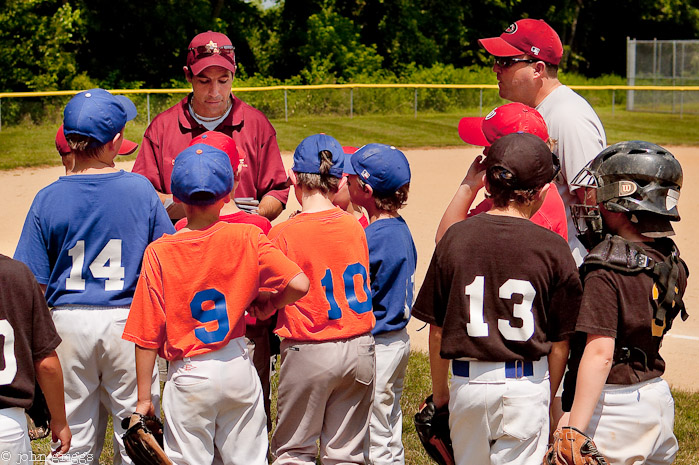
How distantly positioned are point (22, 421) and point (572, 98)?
314 cm

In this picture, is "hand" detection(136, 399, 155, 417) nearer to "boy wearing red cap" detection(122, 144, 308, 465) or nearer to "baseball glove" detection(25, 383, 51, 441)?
"boy wearing red cap" detection(122, 144, 308, 465)

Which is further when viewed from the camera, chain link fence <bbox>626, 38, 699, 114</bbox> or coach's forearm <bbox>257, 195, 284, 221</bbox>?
chain link fence <bbox>626, 38, 699, 114</bbox>

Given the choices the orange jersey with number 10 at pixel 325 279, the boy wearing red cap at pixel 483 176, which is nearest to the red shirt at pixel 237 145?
the orange jersey with number 10 at pixel 325 279

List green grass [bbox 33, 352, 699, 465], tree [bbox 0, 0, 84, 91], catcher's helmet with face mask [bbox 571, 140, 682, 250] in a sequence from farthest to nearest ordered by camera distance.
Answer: tree [bbox 0, 0, 84, 91], green grass [bbox 33, 352, 699, 465], catcher's helmet with face mask [bbox 571, 140, 682, 250]

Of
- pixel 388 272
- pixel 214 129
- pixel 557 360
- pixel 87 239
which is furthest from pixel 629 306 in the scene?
pixel 214 129

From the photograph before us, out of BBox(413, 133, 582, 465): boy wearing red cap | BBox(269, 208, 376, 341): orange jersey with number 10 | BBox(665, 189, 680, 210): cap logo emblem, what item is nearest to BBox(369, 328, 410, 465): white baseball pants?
BBox(269, 208, 376, 341): orange jersey with number 10

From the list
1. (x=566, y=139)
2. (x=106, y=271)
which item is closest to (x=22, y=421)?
(x=106, y=271)

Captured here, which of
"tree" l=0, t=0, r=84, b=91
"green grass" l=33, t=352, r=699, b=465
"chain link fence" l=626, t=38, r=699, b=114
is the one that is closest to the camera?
"green grass" l=33, t=352, r=699, b=465

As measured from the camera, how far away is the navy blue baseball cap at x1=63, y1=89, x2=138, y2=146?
4113mm

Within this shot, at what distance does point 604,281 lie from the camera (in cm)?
322

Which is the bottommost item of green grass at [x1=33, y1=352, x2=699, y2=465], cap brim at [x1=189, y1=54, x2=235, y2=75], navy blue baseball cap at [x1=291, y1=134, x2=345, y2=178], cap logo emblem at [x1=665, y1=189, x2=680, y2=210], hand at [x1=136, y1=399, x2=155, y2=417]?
green grass at [x1=33, y1=352, x2=699, y2=465]

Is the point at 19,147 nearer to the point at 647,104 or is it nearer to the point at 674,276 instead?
the point at 674,276

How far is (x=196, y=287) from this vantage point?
11.8 ft

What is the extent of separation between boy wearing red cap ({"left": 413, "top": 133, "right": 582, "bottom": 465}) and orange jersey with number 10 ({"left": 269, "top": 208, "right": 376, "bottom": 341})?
67 centimetres
